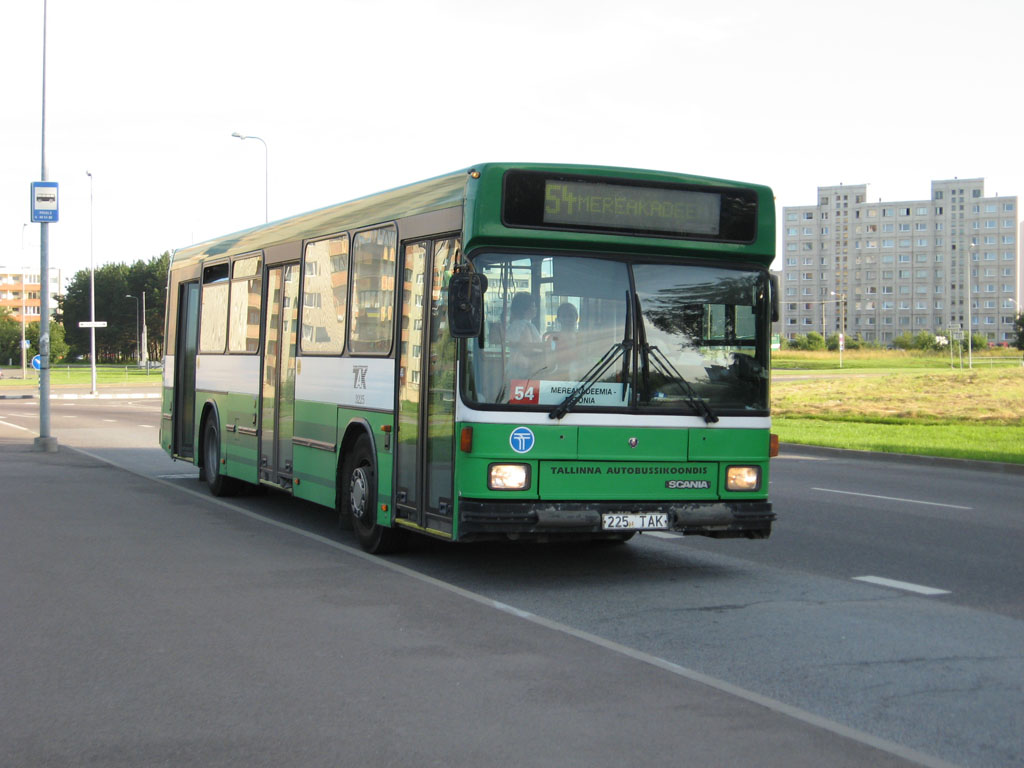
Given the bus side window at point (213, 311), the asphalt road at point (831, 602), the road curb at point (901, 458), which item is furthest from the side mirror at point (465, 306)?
the road curb at point (901, 458)

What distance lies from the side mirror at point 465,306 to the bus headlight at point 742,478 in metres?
2.23

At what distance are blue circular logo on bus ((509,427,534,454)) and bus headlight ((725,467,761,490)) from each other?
1571mm

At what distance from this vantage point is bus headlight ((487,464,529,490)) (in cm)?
847

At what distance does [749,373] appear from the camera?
29.9 ft

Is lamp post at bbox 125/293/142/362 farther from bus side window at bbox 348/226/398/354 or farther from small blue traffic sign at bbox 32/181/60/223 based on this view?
bus side window at bbox 348/226/398/354

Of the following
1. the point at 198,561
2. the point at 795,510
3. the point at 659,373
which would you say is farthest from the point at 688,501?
the point at 795,510

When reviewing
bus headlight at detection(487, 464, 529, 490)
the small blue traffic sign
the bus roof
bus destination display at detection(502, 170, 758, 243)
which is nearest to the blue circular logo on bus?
bus headlight at detection(487, 464, 529, 490)

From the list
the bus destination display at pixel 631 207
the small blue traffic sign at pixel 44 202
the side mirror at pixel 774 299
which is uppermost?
the small blue traffic sign at pixel 44 202

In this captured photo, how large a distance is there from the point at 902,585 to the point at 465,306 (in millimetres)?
3723

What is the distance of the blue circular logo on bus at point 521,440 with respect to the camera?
8492 millimetres

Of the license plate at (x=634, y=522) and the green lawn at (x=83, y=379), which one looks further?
the green lawn at (x=83, y=379)

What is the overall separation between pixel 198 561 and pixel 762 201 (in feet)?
17.2

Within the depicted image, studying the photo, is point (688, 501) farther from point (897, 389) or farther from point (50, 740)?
point (897, 389)

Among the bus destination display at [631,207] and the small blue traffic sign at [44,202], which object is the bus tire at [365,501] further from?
the small blue traffic sign at [44,202]
